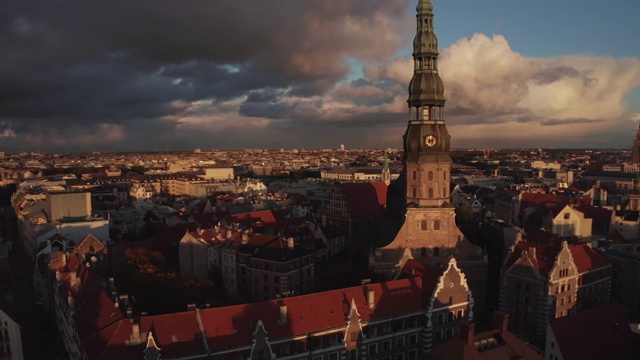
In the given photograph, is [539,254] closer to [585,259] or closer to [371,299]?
[585,259]

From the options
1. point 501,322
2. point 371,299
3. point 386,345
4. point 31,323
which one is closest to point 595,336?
point 501,322

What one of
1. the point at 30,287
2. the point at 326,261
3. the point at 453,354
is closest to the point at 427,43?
the point at 453,354

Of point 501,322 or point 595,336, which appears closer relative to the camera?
point 501,322

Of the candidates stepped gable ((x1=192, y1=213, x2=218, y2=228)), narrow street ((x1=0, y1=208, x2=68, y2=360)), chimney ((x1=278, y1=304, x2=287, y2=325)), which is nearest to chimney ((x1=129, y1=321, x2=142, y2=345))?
chimney ((x1=278, y1=304, x2=287, y2=325))

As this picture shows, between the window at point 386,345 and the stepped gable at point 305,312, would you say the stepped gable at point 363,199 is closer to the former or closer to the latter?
the stepped gable at point 305,312

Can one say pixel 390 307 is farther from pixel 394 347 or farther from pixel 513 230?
pixel 513 230

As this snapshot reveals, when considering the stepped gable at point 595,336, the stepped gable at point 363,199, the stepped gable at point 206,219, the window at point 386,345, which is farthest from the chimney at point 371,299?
the stepped gable at point 363,199

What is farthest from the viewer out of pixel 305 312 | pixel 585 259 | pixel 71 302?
pixel 585 259

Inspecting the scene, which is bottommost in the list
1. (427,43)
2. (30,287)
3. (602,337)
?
(30,287)
